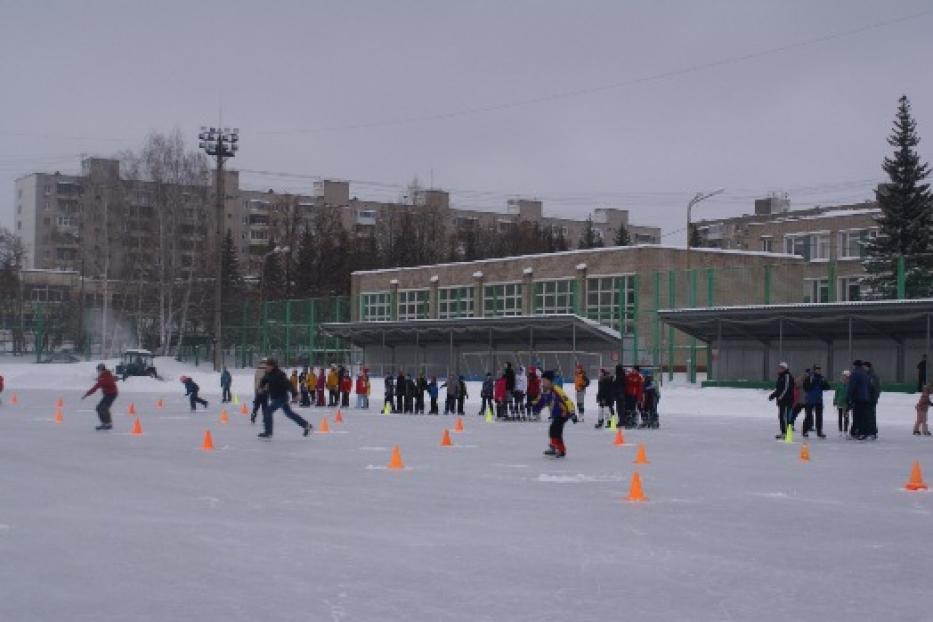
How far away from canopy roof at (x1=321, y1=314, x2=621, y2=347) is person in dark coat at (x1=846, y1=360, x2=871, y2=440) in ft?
76.7

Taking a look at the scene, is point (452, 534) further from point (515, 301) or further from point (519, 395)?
point (515, 301)

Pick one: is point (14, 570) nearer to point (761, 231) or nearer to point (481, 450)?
point (481, 450)

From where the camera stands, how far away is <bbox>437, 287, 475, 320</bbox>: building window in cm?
6694

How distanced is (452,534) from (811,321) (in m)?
32.1

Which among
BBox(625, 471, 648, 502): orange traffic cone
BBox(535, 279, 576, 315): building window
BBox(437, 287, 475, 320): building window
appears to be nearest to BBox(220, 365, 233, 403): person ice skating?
BBox(535, 279, 576, 315): building window

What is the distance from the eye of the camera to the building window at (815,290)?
4834 centimetres

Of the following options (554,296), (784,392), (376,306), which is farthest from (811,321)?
(376,306)

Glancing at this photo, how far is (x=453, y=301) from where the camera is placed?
6775 centimetres

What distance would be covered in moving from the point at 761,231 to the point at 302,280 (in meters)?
37.0

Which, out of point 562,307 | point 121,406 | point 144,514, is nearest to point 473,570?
point 144,514

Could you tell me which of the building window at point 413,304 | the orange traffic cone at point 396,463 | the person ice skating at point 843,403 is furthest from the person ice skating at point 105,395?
the building window at point 413,304

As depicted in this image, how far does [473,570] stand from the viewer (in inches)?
356

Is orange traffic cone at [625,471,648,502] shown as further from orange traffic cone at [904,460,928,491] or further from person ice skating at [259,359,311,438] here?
person ice skating at [259,359,311,438]

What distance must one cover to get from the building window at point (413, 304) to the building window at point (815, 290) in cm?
2444
